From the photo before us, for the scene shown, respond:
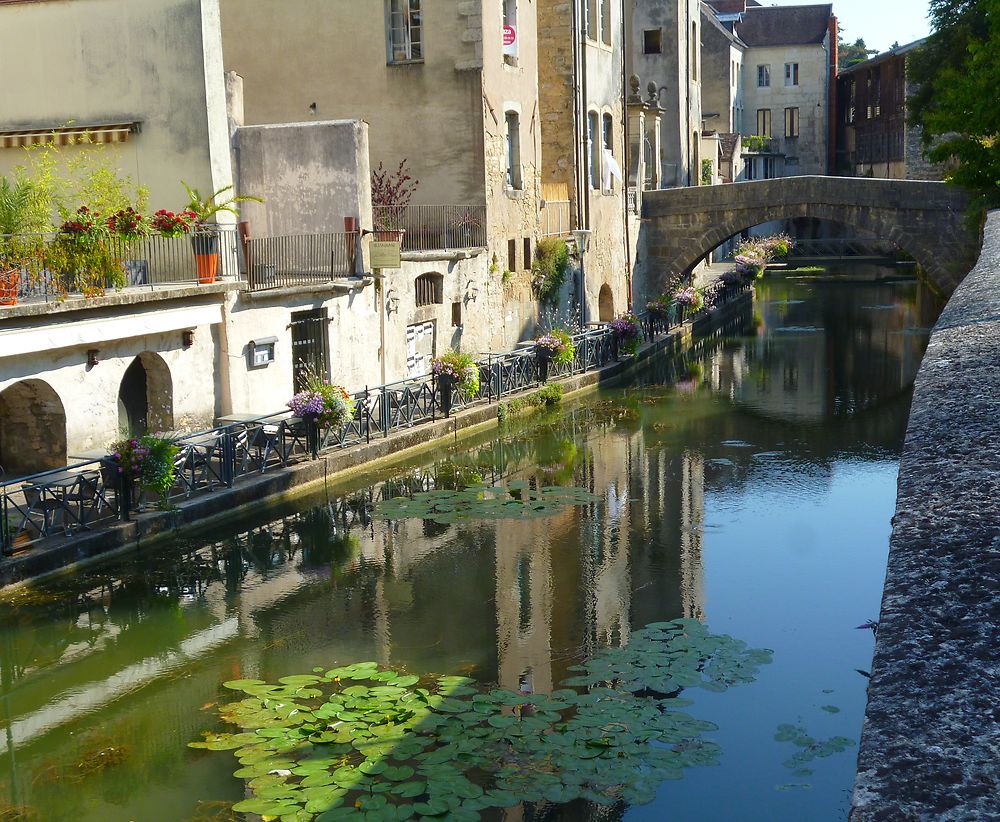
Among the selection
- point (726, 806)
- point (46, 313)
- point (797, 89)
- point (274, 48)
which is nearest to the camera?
point (726, 806)

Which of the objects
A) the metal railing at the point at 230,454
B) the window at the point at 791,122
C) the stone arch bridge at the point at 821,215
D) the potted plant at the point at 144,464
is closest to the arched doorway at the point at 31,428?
the metal railing at the point at 230,454

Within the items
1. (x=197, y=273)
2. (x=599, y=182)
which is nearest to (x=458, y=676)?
(x=197, y=273)

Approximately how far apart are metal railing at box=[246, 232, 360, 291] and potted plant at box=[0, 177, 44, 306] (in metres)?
4.90

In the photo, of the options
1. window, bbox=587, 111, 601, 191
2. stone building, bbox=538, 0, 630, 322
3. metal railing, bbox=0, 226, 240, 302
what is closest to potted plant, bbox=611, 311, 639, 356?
stone building, bbox=538, 0, 630, 322

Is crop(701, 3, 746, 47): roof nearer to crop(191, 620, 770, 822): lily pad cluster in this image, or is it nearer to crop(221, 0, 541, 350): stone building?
crop(221, 0, 541, 350): stone building

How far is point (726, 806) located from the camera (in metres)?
8.48

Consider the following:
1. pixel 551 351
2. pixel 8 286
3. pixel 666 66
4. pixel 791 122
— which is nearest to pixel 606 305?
pixel 551 351

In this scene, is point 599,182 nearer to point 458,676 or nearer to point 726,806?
point 458,676

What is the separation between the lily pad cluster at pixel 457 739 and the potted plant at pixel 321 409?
735 cm

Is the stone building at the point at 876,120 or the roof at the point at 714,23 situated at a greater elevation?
the roof at the point at 714,23

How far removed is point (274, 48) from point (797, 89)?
50.6m

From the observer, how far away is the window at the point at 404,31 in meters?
25.8

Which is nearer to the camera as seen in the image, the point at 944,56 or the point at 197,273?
the point at 197,273

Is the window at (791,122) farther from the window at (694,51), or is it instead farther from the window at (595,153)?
the window at (595,153)
